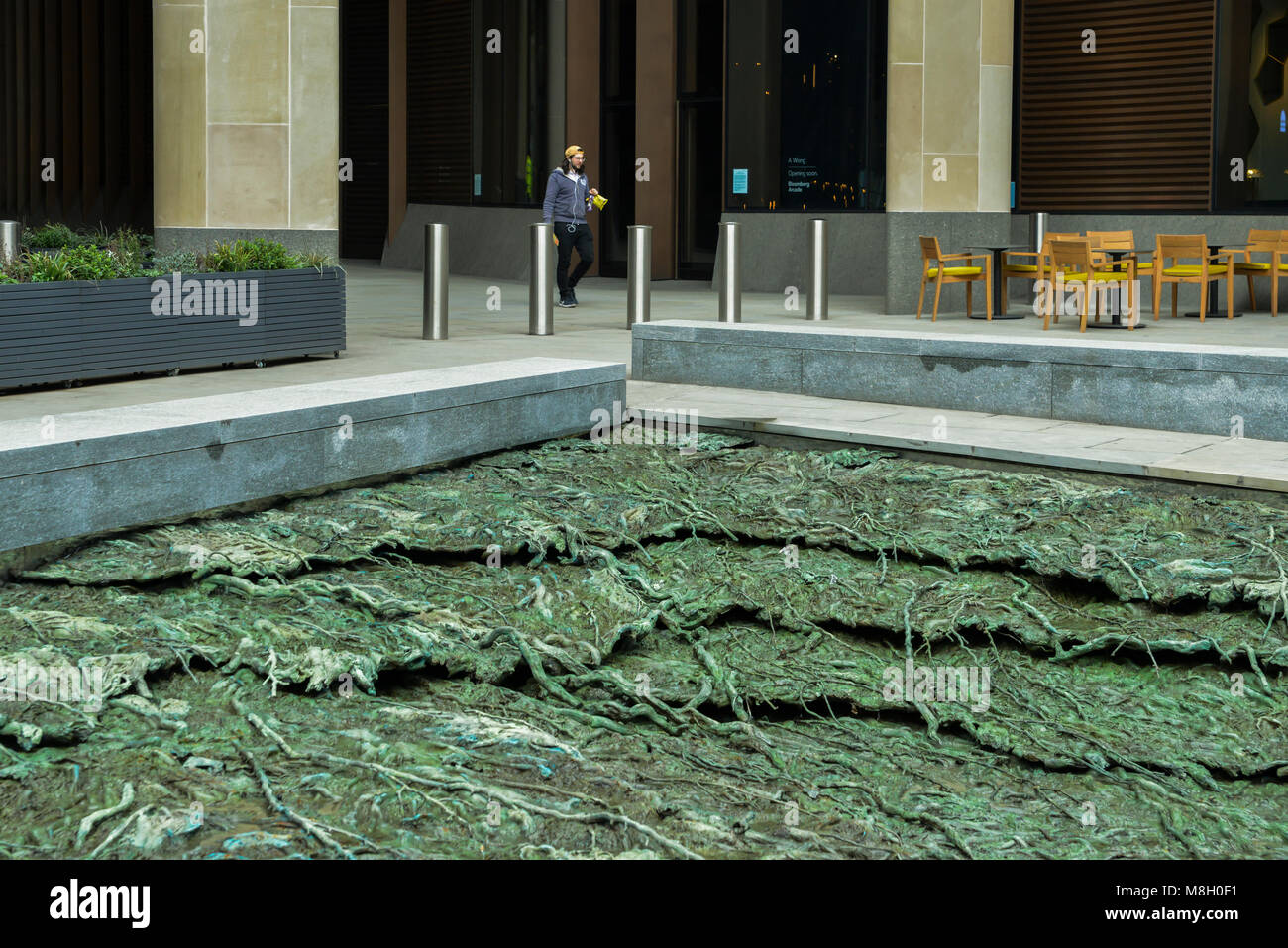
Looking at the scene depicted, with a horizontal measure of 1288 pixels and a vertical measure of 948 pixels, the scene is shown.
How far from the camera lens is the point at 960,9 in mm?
16859

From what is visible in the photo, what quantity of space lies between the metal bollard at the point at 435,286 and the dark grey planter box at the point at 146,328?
1.43m

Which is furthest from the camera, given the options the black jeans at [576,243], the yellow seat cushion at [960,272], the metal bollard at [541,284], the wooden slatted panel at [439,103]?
the wooden slatted panel at [439,103]

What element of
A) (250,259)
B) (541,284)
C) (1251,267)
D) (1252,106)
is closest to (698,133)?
(1252,106)

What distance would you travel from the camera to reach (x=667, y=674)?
20.6ft

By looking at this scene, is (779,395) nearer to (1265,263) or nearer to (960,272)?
(960,272)

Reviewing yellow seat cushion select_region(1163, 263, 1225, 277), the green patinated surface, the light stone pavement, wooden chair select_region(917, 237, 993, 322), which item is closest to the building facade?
wooden chair select_region(917, 237, 993, 322)

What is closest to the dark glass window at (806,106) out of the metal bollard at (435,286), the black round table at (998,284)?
the black round table at (998,284)

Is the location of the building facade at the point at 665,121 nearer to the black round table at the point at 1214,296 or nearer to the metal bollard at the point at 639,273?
the black round table at the point at 1214,296

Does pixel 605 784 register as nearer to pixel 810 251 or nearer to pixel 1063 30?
pixel 810 251

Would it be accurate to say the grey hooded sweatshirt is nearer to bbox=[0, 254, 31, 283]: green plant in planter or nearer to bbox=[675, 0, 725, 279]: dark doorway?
bbox=[675, 0, 725, 279]: dark doorway

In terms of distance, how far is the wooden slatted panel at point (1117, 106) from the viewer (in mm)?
17922

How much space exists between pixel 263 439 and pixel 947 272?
9838mm

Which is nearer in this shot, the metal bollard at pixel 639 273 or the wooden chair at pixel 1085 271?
the wooden chair at pixel 1085 271
